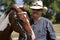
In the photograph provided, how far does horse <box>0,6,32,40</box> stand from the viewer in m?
3.41

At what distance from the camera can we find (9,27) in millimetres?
3508

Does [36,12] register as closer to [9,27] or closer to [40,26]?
[40,26]

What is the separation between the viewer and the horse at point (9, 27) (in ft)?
11.2

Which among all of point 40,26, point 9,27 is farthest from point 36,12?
point 9,27

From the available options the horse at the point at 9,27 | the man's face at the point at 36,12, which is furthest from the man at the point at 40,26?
the horse at the point at 9,27

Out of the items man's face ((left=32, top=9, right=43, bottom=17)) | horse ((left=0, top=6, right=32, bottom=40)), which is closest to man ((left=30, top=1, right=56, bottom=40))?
man's face ((left=32, top=9, right=43, bottom=17))

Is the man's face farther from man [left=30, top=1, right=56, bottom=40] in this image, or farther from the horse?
the horse

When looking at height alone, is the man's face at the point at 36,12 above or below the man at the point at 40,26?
above

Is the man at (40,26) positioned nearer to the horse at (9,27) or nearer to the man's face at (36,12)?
the man's face at (36,12)

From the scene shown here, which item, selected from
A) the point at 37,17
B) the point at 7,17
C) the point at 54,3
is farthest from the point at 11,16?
the point at 54,3

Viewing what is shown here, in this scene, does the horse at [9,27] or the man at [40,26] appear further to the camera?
the man at [40,26]

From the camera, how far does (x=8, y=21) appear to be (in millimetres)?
3467

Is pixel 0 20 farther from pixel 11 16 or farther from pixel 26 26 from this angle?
pixel 26 26

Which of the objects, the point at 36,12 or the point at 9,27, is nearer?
the point at 9,27
